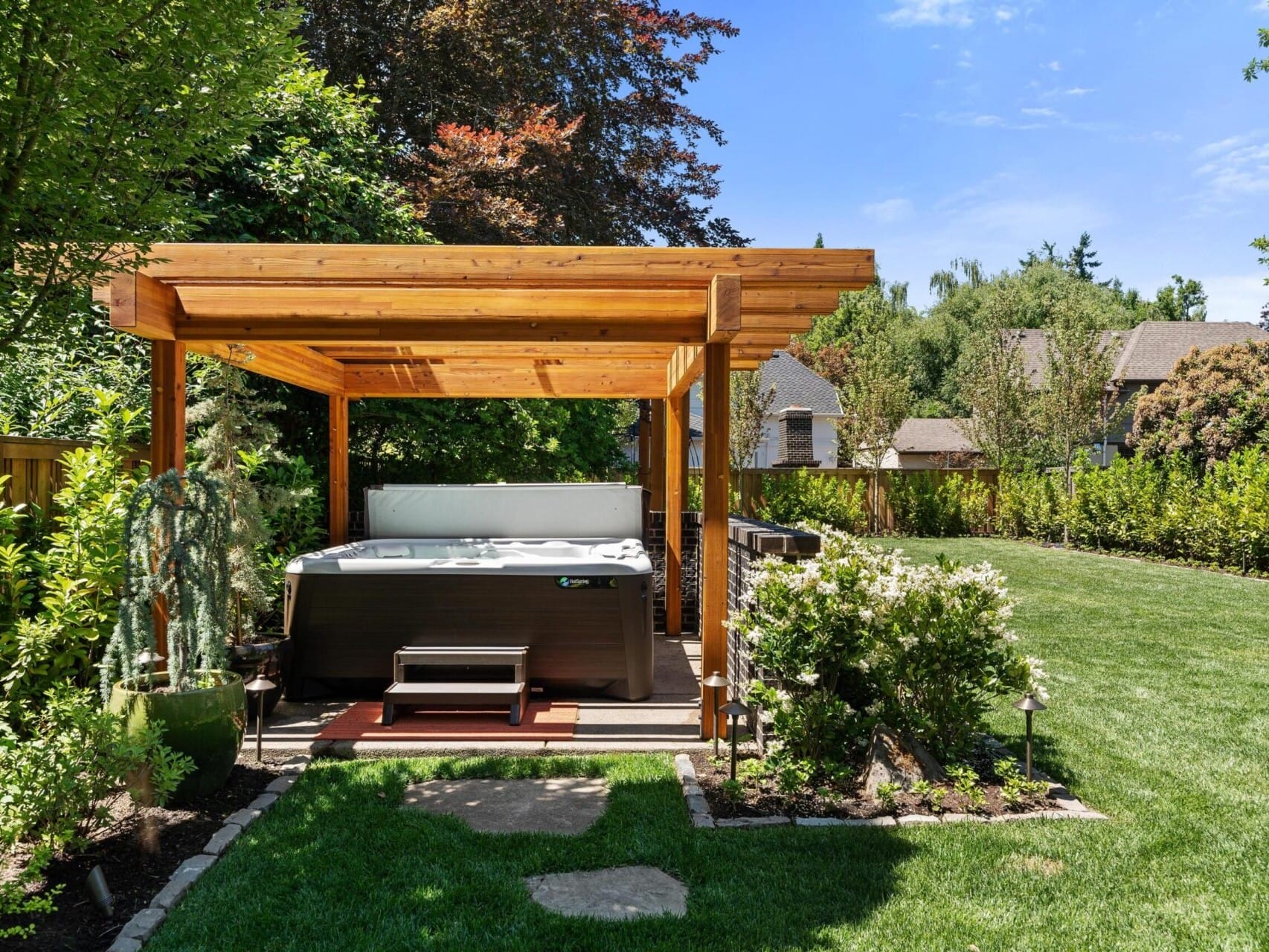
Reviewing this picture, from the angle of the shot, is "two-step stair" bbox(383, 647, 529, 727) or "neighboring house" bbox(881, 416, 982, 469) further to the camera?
"neighboring house" bbox(881, 416, 982, 469)

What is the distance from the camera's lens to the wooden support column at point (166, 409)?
451 cm

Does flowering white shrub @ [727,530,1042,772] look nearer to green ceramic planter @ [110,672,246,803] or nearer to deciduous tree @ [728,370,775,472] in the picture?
green ceramic planter @ [110,672,246,803]

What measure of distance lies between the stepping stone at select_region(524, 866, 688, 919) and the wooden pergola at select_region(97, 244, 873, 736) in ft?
5.12

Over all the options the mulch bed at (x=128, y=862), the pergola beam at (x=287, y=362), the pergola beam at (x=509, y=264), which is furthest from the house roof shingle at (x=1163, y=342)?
the mulch bed at (x=128, y=862)

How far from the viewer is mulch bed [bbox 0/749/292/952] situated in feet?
8.30

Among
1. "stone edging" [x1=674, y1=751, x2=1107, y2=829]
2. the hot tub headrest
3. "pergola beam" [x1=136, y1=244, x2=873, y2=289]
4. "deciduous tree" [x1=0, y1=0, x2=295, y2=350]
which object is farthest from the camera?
the hot tub headrest

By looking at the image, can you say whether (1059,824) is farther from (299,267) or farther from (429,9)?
(429,9)

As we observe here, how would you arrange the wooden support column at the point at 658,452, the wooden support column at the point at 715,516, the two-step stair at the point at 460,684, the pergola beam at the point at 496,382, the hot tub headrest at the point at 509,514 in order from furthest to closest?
the wooden support column at the point at 658,452 < the hot tub headrest at the point at 509,514 < the pergola beam at the point at 496,382 < the two-step stair at the point at 460,684 < the wooden support column at the point at 715,516

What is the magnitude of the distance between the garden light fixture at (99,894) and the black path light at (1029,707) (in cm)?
334

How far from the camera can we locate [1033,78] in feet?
80.1

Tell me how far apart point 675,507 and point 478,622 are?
7.99ft

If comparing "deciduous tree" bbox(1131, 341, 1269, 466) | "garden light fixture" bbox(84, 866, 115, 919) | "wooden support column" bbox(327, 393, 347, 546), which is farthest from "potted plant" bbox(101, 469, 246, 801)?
"deciduous tree" bbox(1131, 341, 1269, 466)

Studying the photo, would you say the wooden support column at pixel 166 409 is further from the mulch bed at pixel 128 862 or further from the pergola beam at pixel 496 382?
the pergola beam at pixel 496 382

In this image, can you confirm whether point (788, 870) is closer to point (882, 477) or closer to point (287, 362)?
point (287, 362)
